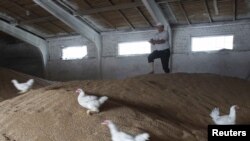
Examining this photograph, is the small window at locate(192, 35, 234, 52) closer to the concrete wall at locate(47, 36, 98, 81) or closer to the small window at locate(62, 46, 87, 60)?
the concrete wall at locate(47, 36, 98, 81)

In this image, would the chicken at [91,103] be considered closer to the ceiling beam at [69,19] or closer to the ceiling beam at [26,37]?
the ceiling beam at [69,19]

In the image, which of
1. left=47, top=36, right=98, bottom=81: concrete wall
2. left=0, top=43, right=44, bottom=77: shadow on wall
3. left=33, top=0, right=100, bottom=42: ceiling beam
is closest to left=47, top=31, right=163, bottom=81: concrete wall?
left=47, top=36, right=98, bottom=81: concrete wall

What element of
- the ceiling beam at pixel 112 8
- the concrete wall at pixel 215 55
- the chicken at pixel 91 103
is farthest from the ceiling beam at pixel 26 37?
the chicken at pixel 91 103

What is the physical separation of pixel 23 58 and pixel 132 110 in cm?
1032

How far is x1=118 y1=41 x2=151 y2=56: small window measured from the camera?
10.6 meters

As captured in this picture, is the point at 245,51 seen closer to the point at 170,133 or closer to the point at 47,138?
the point at 170,133

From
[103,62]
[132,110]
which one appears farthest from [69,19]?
[132,110]

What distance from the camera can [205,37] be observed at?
984cm

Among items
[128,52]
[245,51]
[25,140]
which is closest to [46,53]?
[128,52]

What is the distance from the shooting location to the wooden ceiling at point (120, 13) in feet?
29.1

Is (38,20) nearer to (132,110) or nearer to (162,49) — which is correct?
(162,49)

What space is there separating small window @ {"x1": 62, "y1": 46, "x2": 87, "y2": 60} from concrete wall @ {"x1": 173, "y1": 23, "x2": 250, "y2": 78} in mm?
3829

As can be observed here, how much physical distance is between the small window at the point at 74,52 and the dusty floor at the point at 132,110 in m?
5.12

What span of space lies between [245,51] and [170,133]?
20.8 feet
